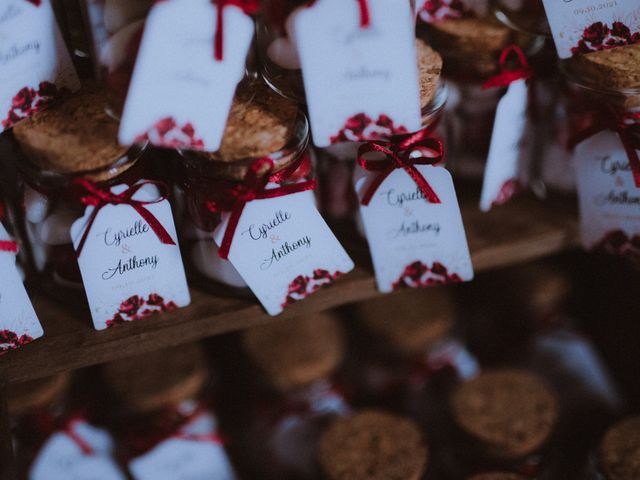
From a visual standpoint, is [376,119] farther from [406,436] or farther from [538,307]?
[538,307]

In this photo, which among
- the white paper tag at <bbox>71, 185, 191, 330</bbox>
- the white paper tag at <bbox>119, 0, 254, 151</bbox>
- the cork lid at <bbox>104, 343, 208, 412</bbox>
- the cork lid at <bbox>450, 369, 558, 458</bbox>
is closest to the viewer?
the white paper tag at <bbox>119, 0, 254, 151</bbox>

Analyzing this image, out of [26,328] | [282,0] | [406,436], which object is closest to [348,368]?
[406,436]

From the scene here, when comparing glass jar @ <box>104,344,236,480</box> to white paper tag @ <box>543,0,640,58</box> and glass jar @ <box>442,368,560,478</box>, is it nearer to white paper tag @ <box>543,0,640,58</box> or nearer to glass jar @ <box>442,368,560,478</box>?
glass jar @ <box>442,368,560,478</box>

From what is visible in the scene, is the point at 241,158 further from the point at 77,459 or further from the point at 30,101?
the point at 77,459

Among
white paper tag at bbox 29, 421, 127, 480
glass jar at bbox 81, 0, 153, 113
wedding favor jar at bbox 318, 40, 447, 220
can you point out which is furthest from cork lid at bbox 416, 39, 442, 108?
white paper tag at bbox 29, 421, 127, 480

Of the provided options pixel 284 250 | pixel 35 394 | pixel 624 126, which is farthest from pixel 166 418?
pixel 624 126

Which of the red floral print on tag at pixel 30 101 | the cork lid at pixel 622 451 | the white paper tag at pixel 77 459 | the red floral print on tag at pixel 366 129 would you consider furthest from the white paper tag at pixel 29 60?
the cork lid at pixel 622 451
